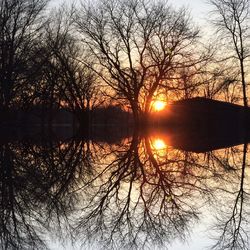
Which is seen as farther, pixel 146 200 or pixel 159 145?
pixel 159 145

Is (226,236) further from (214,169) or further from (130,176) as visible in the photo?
Result: (214,169)

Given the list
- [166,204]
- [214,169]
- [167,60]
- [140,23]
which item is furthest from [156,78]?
[166,204]

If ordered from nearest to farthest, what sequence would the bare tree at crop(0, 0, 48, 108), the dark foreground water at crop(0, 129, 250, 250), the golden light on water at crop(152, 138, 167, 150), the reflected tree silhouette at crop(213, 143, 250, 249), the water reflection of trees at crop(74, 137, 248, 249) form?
the reflected tree silhouette at crop(213, 143, 250, 249), the dark foreground water at crop(0, 129, 250, 250), the water reflection of trees at crop(74, 137, 248, 249), the golden light on water at crop(152, 138, 167, 150), the bare tree at crop(0, 0, 48, 108)

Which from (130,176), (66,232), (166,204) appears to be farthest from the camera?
(130,176)

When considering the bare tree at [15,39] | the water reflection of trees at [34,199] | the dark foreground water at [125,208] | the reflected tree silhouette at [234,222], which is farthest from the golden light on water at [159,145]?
the bare tree at [15,39]

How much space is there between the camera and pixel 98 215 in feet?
23.1

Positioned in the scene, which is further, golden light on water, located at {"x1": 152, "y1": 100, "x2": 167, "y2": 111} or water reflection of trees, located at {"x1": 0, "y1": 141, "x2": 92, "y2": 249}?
golden light on water, located at {"x1": 152, "y1": 100, "x2": 167, "y2": 111}

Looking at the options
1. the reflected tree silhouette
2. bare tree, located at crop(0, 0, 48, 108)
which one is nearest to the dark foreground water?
the reflected tree silhouette

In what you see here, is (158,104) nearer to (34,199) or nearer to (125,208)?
(34,199)

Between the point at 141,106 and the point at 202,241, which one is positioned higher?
the point at 141,106

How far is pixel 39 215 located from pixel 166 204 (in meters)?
2.04

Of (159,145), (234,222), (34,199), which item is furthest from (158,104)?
(234,222)

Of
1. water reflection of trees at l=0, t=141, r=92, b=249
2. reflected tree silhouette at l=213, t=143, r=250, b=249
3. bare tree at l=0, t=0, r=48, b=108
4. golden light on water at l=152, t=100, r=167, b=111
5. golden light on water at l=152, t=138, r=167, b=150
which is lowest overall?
reflected tree silhouette at l=213, t=143, r=250, b=249

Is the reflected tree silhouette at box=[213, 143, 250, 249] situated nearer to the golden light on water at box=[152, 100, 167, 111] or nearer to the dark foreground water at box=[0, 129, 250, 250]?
the dark foreground water at box=[0, 129, 250, 250]
